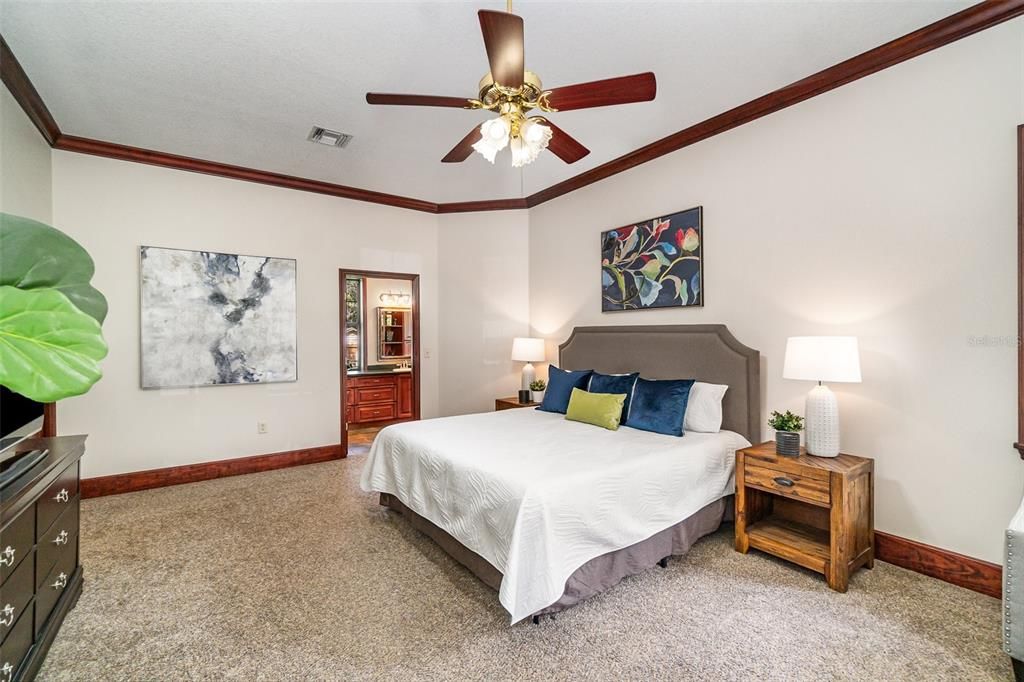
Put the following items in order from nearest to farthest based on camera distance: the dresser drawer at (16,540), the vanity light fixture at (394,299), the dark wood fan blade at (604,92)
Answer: the dresser drawer at (16,540), the dark wood fan blade at (604,92), the vanity light fixture at (394,299)

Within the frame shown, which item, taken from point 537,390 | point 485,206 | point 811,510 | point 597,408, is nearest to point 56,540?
point 597,408

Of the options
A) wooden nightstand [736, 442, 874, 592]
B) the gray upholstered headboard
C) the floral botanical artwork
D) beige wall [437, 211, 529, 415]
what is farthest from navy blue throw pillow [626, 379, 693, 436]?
beige wall [437, 211, 529, 415]

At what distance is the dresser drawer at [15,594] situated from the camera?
1.50 metres

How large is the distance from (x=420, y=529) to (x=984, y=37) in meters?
3.94

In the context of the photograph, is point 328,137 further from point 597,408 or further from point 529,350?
point 597,408

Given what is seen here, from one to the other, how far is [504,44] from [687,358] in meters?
2.56

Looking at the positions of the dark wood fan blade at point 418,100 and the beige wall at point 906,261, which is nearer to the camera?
the dark wood fan blade at point 418,100

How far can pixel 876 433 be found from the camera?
8.60 ft

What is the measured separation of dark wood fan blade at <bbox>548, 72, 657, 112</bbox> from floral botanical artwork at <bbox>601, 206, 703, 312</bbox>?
175 centimetres

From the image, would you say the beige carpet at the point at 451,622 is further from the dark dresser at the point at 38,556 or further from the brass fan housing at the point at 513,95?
the brass fan housing at the point at 513,95

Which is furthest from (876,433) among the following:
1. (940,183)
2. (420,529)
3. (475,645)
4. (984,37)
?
(420,529)

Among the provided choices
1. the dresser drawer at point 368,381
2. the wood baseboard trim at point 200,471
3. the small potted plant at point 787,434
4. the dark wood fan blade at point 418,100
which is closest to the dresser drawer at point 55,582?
the wood baseboard trim at point 200,471

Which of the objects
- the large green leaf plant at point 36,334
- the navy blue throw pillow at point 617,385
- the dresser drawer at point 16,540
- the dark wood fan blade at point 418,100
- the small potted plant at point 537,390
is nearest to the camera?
the large green leaf plant at point 36,334

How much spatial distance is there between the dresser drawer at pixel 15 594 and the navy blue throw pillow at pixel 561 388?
9.97 feet
